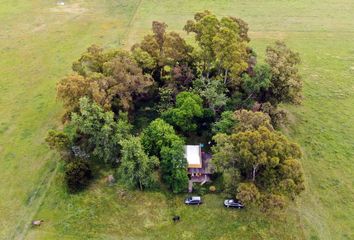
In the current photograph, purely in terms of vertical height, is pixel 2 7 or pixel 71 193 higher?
pixel 2 7

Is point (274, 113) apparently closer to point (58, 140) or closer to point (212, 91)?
point (212, 91)

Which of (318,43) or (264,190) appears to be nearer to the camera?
(264,190)

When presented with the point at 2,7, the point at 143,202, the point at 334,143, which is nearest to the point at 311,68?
the point at 334,143

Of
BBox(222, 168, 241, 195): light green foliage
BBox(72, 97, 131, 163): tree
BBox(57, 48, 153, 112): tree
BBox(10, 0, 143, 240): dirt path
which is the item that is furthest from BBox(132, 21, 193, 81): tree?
BBox(222, 168, 241, 195): light green foliage

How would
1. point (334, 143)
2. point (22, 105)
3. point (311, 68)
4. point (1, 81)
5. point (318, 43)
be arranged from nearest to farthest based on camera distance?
point (334, 143) < point (22, 105) < point (1, 81) < point (311, 68) < point (318, 43)

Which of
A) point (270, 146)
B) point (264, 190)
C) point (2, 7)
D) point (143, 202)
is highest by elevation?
point (2, 7)

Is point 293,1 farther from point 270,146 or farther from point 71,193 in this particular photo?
point 71,193

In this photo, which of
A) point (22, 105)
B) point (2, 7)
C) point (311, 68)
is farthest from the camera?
point (2, 7)
